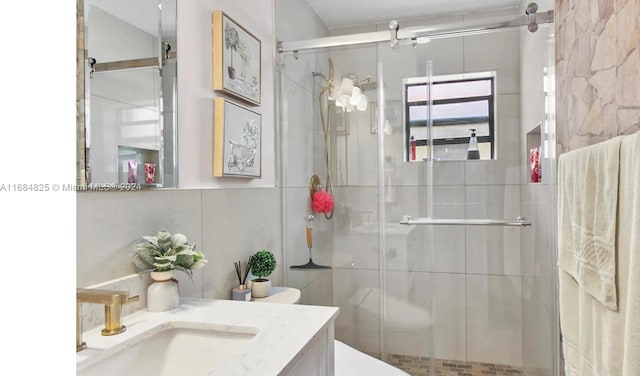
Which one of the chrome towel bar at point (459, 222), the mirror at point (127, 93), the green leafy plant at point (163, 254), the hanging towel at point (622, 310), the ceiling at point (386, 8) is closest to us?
the hanging towel at point (622, 310)

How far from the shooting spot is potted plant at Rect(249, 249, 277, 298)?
6.08 ft

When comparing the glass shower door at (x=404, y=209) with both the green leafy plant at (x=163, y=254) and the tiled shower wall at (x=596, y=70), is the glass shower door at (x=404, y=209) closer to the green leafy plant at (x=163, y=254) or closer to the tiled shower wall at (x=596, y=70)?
the tiled shower wall at (x=596, y=70)

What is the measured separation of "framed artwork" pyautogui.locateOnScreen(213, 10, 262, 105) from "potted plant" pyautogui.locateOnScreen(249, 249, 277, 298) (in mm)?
712

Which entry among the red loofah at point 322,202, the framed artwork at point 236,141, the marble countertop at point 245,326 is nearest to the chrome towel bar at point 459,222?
the red loofah at point 322,202

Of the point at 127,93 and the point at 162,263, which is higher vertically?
the point at 127,93

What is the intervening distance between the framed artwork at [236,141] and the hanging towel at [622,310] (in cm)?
112

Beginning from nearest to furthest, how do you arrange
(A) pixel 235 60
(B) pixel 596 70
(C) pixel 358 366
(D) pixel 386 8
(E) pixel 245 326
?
1. (E) pixel 245 326
2. (B) pixel 596 70
3. (A) pixel 235 60
4. (C) pixel 358 366
5. (D) pixel 386 8

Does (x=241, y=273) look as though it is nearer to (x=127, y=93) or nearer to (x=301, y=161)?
(x=301, y=161)

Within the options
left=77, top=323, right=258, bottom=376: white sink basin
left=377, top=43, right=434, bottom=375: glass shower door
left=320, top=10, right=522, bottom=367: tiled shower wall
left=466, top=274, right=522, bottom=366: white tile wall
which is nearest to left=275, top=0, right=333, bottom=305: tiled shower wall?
left=320, top=10, right=522, bottom=367: tiled shower wall

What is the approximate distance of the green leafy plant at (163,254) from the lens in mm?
1164

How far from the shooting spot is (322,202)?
240 centimetres

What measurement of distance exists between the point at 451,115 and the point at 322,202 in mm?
886

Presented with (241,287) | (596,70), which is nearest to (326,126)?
(241,287)
